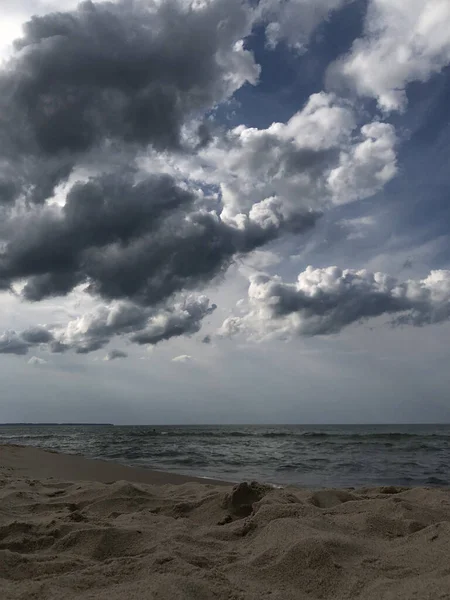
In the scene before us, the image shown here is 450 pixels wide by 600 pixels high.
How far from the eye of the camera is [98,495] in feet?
17.7

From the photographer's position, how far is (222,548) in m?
3.33

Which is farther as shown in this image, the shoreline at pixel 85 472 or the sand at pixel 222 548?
the shoreline at pixel 85 472

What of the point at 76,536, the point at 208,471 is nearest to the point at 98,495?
the point at 76,536

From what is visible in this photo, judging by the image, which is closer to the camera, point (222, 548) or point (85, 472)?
point (222, 548)

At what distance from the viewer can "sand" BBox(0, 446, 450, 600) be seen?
99.8 inches

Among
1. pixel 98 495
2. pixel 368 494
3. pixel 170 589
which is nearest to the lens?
pixel 170 589

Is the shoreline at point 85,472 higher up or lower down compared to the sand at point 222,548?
lower down

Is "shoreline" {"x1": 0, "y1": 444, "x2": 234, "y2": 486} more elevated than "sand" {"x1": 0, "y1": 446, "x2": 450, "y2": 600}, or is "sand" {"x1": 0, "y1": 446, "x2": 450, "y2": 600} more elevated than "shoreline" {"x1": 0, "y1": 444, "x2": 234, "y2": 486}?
"sand" {"x1": 0, "y1": 446, "x2": 450, "y2": 600}

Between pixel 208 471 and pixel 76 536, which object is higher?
pixel 76 536

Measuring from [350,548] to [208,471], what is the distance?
849 centimetres

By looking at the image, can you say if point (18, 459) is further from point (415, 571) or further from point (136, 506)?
point (415, 571)

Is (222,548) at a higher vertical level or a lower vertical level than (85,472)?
higher

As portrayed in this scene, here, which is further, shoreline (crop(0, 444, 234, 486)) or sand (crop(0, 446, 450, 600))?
shoreline (crop(0, 444, 234, 486))

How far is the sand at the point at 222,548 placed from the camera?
8.32 feet
